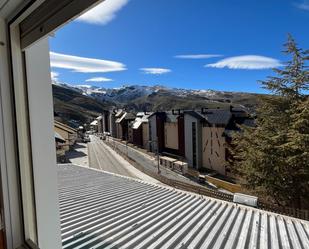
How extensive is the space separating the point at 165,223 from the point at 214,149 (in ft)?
45.8

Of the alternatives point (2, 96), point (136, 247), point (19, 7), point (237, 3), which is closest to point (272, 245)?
point (136, 247)

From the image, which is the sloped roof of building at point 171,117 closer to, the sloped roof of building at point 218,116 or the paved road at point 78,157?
the sloped roof of building at point 218,116

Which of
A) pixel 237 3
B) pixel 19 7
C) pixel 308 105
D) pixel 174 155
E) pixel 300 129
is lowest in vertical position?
pixel 174 155

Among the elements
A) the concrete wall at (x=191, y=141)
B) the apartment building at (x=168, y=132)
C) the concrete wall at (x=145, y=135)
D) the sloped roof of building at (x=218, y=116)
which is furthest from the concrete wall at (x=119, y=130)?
the sloped roof of building at (x=218, y=116)

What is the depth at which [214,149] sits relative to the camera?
51.6 ft

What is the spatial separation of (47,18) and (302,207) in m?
8.52

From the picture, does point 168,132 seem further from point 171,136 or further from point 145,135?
point 145,135

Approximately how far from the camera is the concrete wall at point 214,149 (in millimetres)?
15070

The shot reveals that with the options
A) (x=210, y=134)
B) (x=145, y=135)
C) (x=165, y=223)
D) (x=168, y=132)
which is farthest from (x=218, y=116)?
(x=165, y=223)

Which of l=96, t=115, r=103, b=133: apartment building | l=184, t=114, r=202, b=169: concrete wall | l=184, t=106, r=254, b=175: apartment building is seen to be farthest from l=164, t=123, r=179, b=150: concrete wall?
l=96, t=115, r=103, b=133: apartment building

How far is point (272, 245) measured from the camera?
2.04 m

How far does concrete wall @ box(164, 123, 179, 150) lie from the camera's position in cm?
1998

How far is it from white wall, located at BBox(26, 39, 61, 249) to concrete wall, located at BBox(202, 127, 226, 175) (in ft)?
47.1

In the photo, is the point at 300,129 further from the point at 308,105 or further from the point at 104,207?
the point at 104,207
